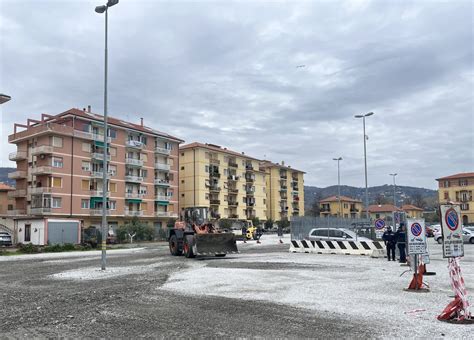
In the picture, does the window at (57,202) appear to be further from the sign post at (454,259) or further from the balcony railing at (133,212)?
the sign post at (454,259)

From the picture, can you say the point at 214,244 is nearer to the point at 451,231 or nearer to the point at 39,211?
the point at 451,231

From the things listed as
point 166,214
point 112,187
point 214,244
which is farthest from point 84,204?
point 214,244

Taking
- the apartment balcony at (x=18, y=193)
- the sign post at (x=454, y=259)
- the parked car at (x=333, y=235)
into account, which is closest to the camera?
the sign post at (x=454, y=259)

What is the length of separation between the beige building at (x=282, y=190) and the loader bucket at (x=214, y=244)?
84218mm

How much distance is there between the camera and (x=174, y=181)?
3063 inches

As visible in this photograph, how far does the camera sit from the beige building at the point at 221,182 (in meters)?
84.9

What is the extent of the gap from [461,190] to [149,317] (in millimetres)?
122667

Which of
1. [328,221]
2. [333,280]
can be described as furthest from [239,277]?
[328,221]

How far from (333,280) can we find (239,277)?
2974 mm

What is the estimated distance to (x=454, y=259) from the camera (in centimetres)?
A: 899

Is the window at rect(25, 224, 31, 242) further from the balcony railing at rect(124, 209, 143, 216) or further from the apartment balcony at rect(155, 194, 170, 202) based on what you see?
the apartment balcony at rect(155, 194, 170, 202)

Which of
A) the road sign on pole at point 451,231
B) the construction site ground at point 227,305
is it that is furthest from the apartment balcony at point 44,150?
the road sign on pole at point 451,231

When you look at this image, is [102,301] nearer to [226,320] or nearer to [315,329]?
[226,320]

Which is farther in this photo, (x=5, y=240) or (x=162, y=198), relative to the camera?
(x=162, y=198)
